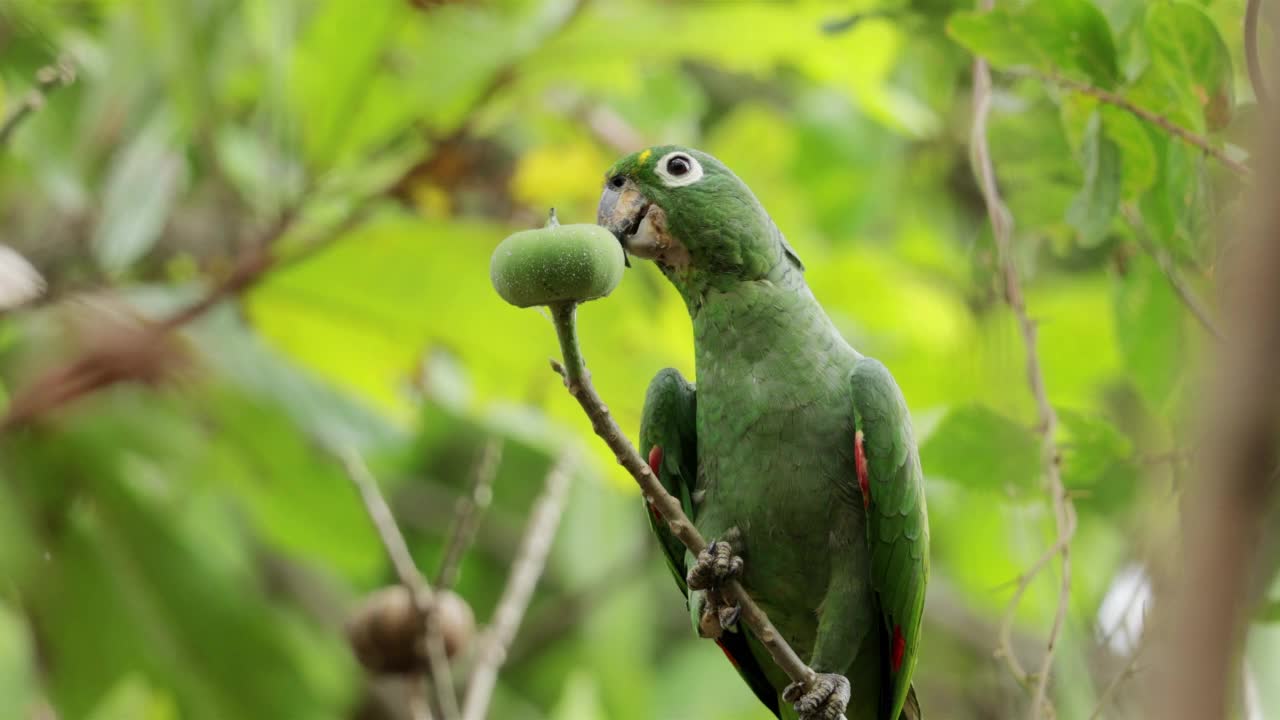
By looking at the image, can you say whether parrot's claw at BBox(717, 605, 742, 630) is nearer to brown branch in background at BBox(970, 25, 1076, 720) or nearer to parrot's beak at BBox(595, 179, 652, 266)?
brown branch in background at BBox(970, 25, 1076, 720)

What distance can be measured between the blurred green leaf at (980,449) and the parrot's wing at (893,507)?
0.22m

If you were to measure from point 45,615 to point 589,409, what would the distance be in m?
2.79

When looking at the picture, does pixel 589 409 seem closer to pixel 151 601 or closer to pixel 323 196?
pixel 323 196

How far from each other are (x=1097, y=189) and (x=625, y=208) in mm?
880

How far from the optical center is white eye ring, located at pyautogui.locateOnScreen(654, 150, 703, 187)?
7.91 ft

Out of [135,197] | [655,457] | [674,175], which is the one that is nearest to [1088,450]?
[655,457]

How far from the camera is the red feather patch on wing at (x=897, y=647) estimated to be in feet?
8.14

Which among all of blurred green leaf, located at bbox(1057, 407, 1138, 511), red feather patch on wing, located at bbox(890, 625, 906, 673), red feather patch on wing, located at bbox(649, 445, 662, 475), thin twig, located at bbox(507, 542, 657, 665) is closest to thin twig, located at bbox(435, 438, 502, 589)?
red feather patch on wing, located at bbox(649, 445, 662, 475)

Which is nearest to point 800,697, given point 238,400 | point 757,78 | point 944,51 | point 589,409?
point 589,409

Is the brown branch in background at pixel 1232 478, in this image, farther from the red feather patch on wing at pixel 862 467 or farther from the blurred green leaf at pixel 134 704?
the blurred green leaf at pixel 134 704

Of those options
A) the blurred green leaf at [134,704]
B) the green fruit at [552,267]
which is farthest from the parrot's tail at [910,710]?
the blurred green leaf at [134,704]

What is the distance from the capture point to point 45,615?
12.3ft

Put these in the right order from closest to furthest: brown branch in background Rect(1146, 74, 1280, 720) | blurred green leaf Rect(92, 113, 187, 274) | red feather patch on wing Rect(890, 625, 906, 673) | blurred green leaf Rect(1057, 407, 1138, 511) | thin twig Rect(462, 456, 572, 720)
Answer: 1. brown branch in background Rect(1146, 74, 1280, 720)
2. red feather patch on wing Rect(890, 625, 906, 673)
3. blurred green leaf Rect(1057, 407, 1138, 511)
4. thin twig Rect(462, 456, 572, 720)
5. blurred green leaf Rect(92, 113, 187, 274)

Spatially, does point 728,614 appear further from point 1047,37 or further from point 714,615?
point 1047,37
